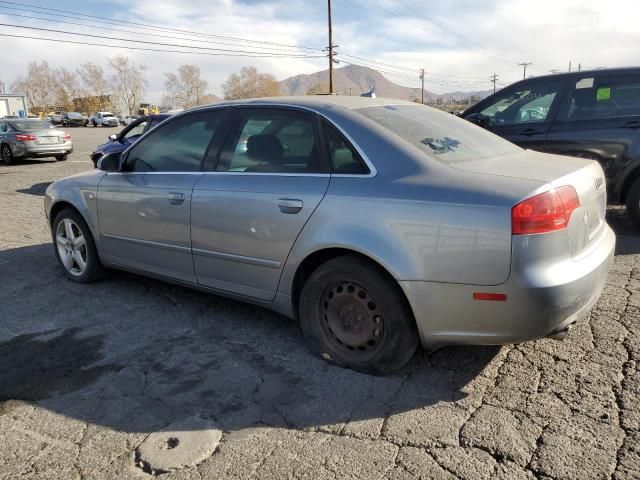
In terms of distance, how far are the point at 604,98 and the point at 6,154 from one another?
56.0 feet

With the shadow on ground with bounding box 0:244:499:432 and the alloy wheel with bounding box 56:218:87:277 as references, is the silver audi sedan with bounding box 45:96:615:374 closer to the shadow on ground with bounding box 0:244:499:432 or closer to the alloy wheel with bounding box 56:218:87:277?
the shadow on ground with bounding box 0:244:499:432

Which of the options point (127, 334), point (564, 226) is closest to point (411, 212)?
point (564, 226)

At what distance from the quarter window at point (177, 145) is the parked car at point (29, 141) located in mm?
14408

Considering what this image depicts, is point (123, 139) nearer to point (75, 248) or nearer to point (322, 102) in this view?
point (75, 248)

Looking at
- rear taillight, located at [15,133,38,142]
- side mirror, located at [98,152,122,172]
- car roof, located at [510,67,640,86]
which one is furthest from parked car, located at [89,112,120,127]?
car roof, located at [510,67,640,86]

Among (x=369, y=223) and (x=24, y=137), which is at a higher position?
(x=369, y=223)

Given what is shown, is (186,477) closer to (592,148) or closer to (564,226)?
(564,226)

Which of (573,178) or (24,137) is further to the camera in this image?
(24,137)

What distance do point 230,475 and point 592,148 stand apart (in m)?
5.25

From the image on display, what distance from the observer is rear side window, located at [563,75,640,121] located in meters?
5.73

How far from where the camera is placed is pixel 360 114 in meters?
3.20

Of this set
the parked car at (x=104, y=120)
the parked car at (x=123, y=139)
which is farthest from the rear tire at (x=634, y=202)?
the parked car at (x=104, y=120)

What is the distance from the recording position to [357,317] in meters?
3.01

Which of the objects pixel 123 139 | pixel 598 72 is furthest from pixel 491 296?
pixel 123 139
